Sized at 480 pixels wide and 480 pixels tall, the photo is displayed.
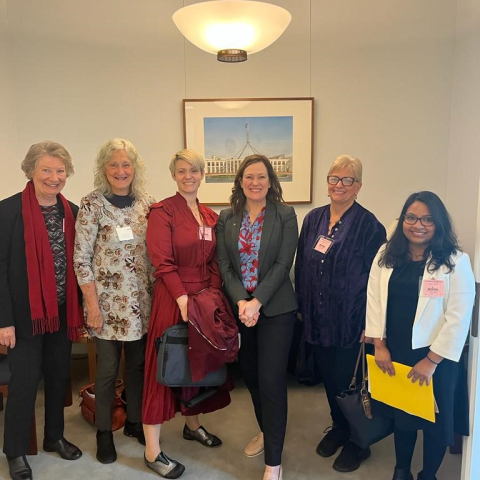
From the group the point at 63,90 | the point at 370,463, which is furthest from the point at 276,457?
the point at 63,90

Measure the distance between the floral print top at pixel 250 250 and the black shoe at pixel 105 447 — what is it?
1.14 metres

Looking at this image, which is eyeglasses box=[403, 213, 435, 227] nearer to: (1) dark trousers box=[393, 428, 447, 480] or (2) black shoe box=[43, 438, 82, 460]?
(1) dark trousers box=[393, 428, 447, 480]

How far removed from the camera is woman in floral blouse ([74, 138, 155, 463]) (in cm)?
219

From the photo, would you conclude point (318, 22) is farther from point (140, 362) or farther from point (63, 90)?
point (140, 362)

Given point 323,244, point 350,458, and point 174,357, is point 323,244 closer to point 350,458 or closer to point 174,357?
point 174,357

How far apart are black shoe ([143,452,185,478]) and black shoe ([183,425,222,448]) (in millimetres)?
253

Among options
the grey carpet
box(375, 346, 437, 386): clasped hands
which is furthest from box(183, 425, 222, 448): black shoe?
box(375, 346, 437, 386): clasped hands

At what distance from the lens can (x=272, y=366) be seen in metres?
2.12

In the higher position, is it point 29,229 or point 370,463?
point 29,229

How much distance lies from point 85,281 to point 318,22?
8.50 ft

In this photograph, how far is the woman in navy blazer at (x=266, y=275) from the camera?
2113 mm

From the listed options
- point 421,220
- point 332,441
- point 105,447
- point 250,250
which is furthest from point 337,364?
point 105,447

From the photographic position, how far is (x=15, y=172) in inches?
139

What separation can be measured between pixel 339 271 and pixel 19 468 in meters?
1.84
